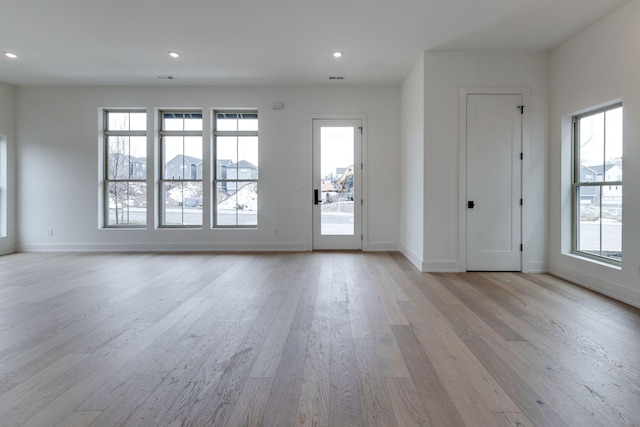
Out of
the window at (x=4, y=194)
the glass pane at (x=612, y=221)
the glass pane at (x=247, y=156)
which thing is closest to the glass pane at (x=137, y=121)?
the glass pane at (x=247, y=156)

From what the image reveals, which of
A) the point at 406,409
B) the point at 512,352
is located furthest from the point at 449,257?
the point at 406,409

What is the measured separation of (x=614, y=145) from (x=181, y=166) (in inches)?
248

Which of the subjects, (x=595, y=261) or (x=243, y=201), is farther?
(x=243, y=201)

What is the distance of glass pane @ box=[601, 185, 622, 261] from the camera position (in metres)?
3.52

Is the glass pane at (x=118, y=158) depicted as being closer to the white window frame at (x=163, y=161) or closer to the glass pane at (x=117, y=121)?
the glass pane at (x=117, y=121)

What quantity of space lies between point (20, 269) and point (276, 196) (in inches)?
149

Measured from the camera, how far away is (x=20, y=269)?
4.58 meters

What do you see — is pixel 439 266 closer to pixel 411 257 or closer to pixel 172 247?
pixel 411 257

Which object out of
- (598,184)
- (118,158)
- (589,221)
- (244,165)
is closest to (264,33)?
(244,165)

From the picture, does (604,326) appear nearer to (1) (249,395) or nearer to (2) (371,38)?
(1) (249,395)

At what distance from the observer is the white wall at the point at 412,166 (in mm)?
4649

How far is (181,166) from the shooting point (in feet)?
20.5

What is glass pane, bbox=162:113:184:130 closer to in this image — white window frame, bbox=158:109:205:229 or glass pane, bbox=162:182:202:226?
white window frame, bbox=158:109:205:229

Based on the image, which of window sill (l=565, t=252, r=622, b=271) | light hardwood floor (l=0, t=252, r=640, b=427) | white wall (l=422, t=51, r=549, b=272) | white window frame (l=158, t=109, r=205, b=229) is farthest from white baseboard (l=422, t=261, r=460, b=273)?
white window frame (l=158, t=109, r=205, b=229)
